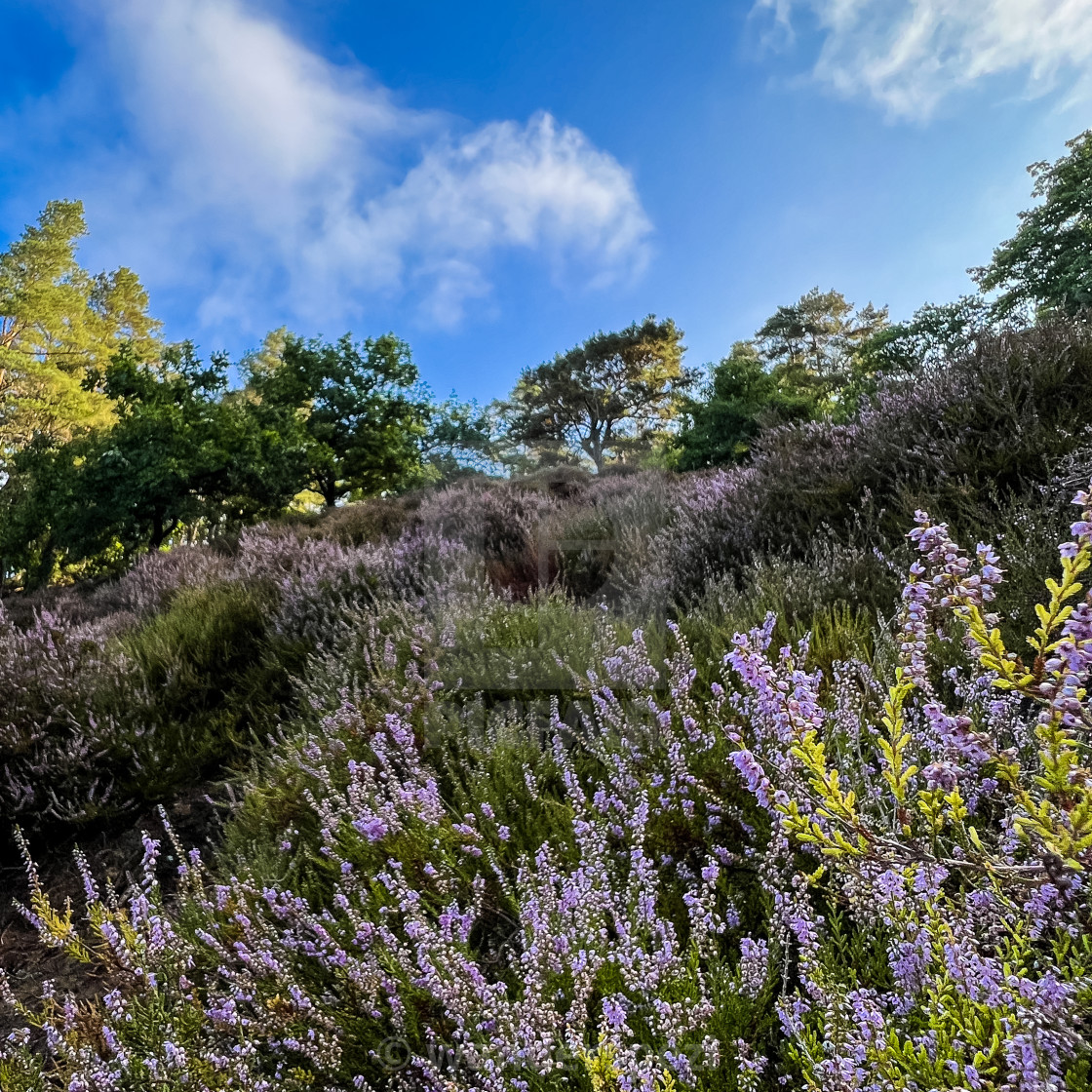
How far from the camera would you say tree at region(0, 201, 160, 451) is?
82.6ft

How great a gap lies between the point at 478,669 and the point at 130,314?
36.8 m

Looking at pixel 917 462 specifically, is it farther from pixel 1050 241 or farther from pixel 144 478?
pixel 1050 241

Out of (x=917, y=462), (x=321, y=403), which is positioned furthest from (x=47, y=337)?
(x=917, y=462)

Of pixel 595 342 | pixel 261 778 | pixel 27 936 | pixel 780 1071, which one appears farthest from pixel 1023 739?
pixel 595 342

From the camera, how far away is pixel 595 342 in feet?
110

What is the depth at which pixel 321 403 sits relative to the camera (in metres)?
18.3

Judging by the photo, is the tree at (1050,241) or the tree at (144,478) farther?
the tree at (1050,241)

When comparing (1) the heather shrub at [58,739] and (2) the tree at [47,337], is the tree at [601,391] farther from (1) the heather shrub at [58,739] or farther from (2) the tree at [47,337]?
(1) the heather shrub at [58,739]

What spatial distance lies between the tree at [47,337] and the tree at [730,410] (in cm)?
2298

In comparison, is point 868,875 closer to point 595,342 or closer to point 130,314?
point 595,342

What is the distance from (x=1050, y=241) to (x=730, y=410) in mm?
13384

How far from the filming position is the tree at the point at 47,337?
25.2 metres

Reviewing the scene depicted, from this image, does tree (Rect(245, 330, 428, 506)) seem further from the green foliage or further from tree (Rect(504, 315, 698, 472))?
tree (Rect(504, 315, 698, 472))

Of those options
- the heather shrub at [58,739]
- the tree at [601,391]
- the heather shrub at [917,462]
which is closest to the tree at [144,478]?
the heather shrub at [58,739]
